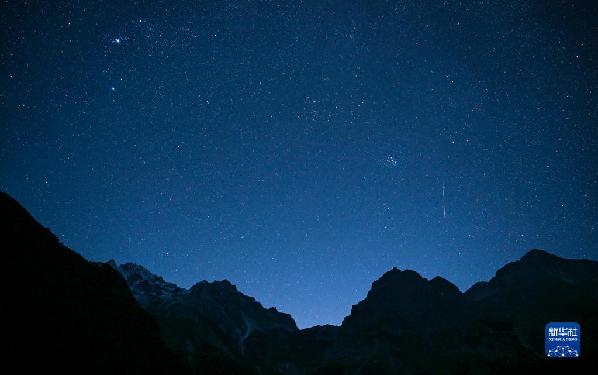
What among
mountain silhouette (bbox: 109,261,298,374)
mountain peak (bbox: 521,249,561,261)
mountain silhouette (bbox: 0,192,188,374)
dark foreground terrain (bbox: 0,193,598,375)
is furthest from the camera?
mountain peak (bbox: 521,249,561,261)

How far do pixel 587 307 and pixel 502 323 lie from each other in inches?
1107

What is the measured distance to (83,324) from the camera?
32844 mm

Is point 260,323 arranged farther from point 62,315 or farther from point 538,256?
point 62,315

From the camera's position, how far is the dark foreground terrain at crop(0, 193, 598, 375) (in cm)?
2991

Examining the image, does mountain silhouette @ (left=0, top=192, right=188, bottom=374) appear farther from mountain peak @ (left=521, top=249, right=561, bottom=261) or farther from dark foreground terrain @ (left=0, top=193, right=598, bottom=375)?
mountain peak @ (left=521, top=249, right=561, bottom=261)

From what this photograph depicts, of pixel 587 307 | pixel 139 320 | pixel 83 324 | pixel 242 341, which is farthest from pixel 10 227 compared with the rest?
pixel 587 307

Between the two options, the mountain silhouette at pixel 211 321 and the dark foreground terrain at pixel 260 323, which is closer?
the dark foreground terrain at pixel 260 323

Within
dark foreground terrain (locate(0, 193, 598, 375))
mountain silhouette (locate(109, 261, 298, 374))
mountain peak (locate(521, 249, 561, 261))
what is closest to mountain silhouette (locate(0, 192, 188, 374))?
dark foreground terrain (locate(0, 193, 598, 375))

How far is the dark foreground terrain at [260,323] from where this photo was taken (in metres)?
29.9

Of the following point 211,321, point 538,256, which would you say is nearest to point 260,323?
point 211,321

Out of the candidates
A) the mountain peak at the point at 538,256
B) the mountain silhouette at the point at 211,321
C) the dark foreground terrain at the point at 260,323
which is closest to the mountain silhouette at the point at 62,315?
the dark foreground terrain at the point at 260,323

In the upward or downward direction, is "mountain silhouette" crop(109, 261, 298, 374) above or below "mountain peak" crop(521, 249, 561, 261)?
below

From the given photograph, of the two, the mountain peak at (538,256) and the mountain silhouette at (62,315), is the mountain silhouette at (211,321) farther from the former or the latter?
the mountain peak at (538,256)

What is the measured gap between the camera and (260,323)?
179875 millimetres
